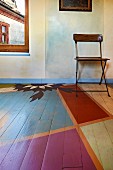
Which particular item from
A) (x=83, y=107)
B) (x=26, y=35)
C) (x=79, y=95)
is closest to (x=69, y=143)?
(x=83, y=107)

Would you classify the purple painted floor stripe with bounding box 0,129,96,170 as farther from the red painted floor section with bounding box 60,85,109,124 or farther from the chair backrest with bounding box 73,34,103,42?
the chair backrest with bounding box 73,34,103,42

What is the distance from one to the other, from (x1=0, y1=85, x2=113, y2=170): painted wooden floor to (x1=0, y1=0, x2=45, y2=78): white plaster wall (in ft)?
5.18

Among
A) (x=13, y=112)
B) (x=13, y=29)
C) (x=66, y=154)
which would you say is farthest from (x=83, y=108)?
(x=13, y=29)

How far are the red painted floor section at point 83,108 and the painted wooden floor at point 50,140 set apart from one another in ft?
0.29

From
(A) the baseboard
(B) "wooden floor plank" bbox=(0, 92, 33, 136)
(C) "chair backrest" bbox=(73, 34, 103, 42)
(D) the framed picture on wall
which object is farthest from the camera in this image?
(A) the baseboard

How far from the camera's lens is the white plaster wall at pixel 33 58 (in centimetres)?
386

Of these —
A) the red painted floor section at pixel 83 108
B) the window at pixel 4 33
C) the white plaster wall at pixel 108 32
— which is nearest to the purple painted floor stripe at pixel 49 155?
the red painted floor section at pixel 83 108

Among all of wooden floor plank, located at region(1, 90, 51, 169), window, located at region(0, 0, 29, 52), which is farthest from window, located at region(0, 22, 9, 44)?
wooden floor plank, located at region(1, 90, 51, 169)

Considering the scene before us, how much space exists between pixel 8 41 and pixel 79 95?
188cm

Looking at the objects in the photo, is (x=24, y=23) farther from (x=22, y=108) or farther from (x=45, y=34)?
(x=22, y=108)

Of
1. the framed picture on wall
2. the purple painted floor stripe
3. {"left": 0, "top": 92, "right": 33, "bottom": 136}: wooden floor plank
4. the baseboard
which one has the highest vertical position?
the framed picture on wall

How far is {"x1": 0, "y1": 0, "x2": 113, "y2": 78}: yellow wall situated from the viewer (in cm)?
384

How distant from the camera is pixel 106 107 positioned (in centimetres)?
242

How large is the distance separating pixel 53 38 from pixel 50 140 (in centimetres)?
266
